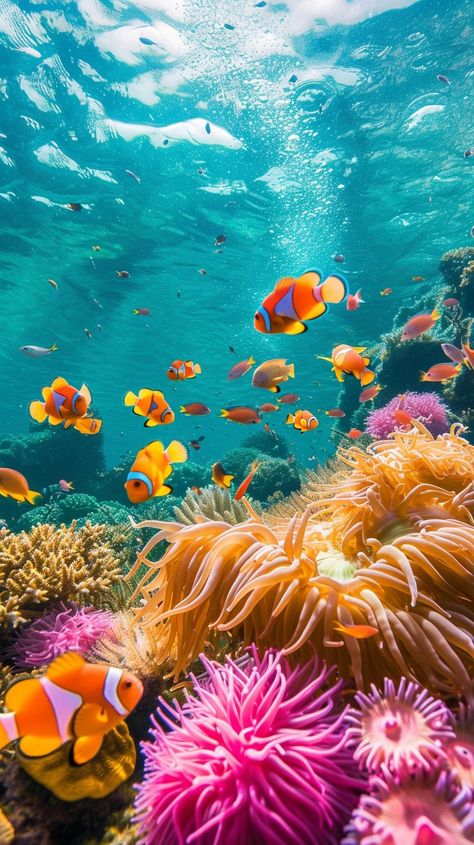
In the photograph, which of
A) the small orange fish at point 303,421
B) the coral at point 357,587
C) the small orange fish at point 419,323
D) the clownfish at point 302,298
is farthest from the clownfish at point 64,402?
the small orange fish at point 419,323

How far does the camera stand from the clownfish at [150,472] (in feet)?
11.7

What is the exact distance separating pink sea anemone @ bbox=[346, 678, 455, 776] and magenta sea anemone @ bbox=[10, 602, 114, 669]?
7.68 feet

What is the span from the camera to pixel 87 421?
236 inches

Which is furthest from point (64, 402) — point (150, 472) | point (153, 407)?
point (150, 472)

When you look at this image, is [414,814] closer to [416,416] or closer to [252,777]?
[252,777]

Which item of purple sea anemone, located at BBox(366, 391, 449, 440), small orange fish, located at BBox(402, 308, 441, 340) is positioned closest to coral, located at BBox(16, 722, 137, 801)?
purple sea anemone, located at BBox(366, 391, 449, 440)

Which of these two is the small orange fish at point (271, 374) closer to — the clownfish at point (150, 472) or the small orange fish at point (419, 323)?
the clownfish at point (150, 472)

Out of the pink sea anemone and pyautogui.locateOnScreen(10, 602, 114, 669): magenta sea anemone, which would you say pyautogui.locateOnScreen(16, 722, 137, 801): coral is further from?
pyautogui.locateOnScreen(10, 602, 114, 669): magenta sea anemone

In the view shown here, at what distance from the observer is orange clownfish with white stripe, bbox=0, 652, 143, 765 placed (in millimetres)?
1573

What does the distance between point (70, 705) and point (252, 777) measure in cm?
71

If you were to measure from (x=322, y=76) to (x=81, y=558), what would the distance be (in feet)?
54.4

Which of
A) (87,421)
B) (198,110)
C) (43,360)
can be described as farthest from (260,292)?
(87,421)

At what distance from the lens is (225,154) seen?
16.9 m

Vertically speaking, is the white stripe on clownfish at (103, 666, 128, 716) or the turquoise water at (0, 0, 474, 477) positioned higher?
the turquoise water at (0, 0, 474, 477)
